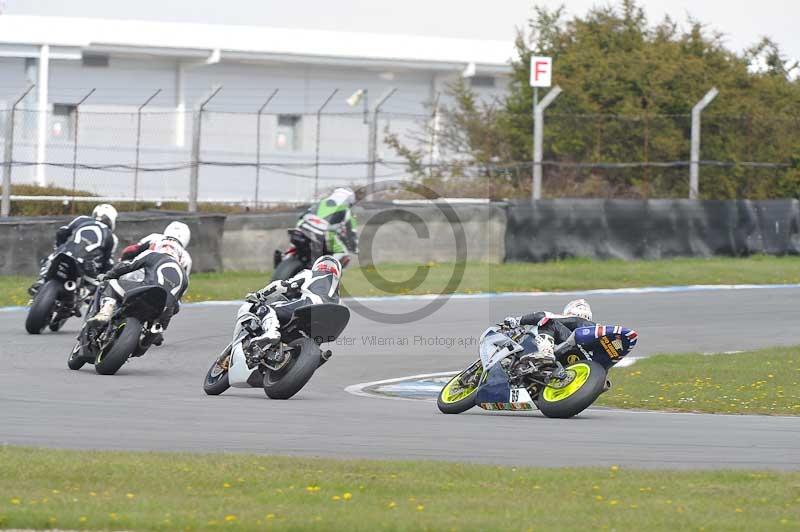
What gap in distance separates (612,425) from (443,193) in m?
17.9

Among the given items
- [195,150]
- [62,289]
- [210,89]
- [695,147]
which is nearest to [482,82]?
[210,89]

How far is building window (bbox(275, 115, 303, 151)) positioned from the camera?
38406 mm

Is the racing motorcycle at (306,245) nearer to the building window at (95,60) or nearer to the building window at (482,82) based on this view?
the building window at (95,60)

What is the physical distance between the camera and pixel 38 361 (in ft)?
46.3

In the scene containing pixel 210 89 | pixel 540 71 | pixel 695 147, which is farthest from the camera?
pixel 210 89

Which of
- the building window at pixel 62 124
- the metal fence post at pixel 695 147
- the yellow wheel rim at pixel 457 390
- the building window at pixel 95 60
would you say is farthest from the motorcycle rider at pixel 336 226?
the building window at pixel 95 60

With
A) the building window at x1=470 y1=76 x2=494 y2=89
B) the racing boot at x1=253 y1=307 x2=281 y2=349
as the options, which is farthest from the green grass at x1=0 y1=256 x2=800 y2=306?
the building window at x1=470 y1=76 x2=494 y2=89

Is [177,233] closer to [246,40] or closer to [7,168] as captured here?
[7,168]

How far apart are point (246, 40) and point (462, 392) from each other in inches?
1246

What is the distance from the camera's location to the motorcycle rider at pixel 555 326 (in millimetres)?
10930

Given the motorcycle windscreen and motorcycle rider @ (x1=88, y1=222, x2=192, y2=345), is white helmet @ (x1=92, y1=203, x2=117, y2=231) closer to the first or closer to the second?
motorcycle rider @ (x1=88, y1=222, x2=192, y2=345)

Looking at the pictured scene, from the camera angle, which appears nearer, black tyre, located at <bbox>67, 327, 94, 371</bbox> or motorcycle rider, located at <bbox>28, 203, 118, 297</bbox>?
black tyre, located at <bbox>67, 327, 94, 371</bbox>

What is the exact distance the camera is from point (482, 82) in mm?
44875

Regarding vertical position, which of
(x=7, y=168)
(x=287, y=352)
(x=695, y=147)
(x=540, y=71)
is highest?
(x=540, y=71)
